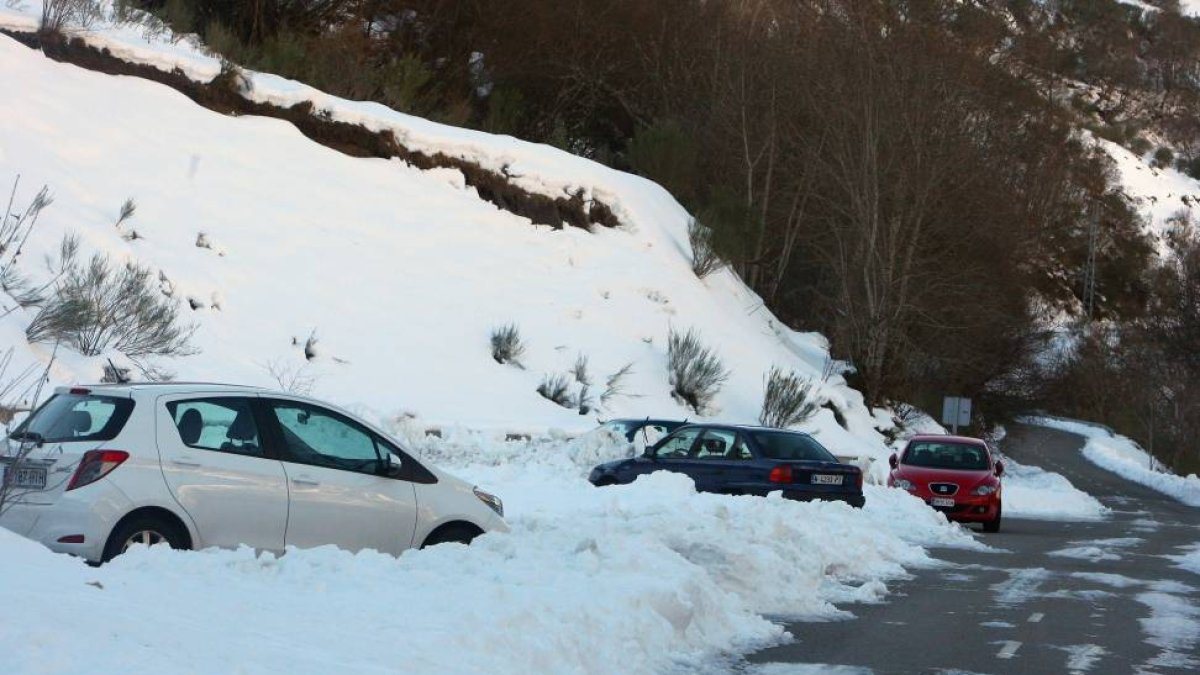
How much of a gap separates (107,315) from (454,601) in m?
14.9

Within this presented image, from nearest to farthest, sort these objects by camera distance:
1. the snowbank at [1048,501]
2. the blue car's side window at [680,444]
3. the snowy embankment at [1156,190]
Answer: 1. the blue car's side window at [680,444]
2. the snowbank at [1048,501]
3. the snowy embankment at [1156,190]

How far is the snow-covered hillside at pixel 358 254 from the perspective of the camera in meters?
26.3

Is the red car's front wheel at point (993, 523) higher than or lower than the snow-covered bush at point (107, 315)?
lower

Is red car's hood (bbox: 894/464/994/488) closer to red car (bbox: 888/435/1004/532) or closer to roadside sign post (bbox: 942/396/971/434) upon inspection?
red car (bbox: 888/435/1004/532)

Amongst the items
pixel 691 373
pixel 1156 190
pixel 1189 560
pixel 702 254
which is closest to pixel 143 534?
pixel 1189 560

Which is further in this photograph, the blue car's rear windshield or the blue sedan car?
the blue car's rear windshield

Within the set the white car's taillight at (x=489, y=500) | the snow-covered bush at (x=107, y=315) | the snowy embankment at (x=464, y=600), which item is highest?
the snow-covered bush at (x=107, y=315)

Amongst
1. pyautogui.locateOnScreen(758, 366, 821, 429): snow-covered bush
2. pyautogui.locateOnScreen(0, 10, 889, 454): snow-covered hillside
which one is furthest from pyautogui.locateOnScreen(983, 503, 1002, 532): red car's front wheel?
pyautogui.locateOnScreen(758, 366, 821, 429): snow-covered bush

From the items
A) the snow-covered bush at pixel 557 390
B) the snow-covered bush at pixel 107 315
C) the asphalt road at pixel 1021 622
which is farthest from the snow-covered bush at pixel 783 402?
the snow-covered bush at pixel 107 315

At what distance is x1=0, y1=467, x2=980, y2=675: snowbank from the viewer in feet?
22.1

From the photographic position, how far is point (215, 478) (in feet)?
35.1

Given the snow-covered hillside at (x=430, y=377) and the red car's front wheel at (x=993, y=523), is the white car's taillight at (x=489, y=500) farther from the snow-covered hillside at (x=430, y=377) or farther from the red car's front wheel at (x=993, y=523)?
the red car's front wheel at (x=993, y=523)

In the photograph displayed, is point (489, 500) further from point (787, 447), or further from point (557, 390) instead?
point (557, 390)

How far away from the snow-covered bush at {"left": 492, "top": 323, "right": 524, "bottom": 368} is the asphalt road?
1235 cm
